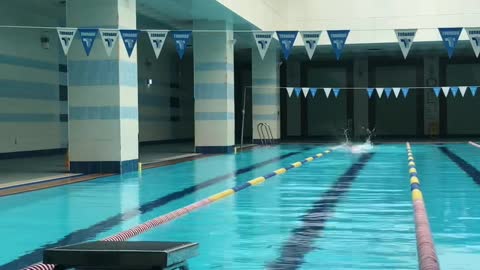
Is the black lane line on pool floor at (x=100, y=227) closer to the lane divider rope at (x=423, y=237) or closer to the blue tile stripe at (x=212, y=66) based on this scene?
the lane divider rope at (x=423, y=237)

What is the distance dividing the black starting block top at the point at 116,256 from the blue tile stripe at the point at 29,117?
681 inches

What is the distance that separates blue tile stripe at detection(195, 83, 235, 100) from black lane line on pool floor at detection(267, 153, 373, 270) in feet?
36.0

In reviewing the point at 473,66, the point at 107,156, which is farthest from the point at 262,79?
the point at 107,156

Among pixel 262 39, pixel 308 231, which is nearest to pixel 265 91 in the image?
pixel 262 39

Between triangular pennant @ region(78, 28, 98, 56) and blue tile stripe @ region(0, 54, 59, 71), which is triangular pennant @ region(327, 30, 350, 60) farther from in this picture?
blue tile stripe @ region(0, 54, 59, 71)

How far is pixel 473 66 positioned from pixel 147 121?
18417mm

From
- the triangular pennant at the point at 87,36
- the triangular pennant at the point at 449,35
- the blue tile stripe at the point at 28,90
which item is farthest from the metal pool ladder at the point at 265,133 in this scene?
the triangular pennant at the point at 87,36

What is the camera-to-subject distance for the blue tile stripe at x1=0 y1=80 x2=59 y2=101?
63.0ft

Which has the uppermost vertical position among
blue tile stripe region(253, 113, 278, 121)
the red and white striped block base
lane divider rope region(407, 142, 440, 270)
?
blue tile stripe region(253, 113, 278, 121)

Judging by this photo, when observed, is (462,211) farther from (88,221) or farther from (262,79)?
(262,79)

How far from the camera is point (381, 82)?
121 ft

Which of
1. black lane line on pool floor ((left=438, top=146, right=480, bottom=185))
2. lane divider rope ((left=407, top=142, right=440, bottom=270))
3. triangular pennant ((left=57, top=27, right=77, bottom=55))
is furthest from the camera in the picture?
triangular pennant ((left=57, top=27, right=77, bottom=55))

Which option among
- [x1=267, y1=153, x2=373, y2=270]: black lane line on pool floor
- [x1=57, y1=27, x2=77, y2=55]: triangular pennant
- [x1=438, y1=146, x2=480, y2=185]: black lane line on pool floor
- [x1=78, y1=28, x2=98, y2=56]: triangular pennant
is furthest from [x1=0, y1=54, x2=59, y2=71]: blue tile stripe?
[x1=438, y1=146, x2=480, y2=185]: black lane line on pool floor

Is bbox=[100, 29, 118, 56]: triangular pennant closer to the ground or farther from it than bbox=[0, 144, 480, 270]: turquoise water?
farther from it
